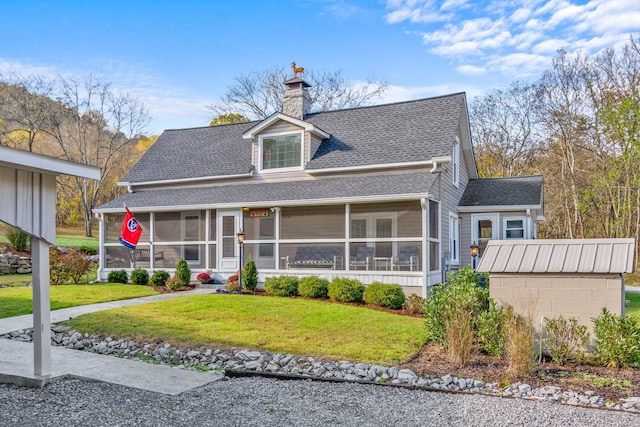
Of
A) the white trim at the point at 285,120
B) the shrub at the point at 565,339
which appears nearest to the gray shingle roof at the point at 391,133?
the white trim at the point at 285,120

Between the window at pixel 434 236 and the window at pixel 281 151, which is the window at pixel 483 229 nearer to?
the window at pixel 434 236

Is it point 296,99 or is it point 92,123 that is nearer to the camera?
Result: point 296,99

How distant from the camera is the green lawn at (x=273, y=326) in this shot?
766 cm

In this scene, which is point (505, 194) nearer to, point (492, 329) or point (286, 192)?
point (286, 192)

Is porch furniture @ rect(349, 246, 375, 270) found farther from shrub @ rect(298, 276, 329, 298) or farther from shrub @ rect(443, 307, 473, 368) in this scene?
shrub @ rect(443, 307, 473, 368)

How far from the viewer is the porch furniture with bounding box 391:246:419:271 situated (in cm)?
1283

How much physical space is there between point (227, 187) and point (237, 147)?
231cm

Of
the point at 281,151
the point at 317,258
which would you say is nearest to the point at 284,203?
the point at 317,258

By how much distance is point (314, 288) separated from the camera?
12.7 metres

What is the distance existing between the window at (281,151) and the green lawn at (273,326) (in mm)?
6527

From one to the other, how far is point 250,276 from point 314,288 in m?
1.99

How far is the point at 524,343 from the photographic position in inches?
230

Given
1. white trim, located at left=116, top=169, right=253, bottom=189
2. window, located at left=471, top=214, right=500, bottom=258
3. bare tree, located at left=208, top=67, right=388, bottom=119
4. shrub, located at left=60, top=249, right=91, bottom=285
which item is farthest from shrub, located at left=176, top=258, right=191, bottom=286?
bare tree, located at left=208, top=67, right=388, bottom=119

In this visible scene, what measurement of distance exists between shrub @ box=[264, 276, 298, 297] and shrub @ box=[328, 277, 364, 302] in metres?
1.13
